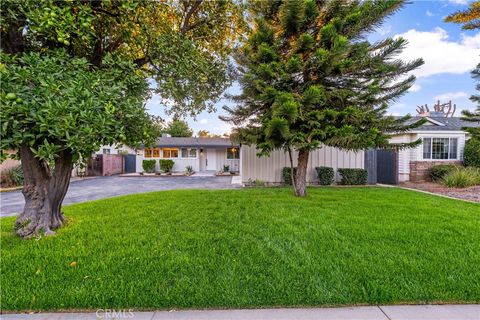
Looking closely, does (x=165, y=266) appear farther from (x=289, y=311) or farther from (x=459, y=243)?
(x=459, y=243)

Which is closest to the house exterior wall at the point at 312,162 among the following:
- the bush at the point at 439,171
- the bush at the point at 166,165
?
the bush at the point at 439,171

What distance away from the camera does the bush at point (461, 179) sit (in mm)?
10477

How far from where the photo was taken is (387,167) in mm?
12320

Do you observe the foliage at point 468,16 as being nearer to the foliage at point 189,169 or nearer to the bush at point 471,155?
the bush at point 471,155

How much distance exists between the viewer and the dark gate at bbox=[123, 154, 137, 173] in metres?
22.4

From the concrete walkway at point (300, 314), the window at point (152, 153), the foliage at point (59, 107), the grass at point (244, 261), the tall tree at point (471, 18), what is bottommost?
the concrete walkway at point (300, 314)

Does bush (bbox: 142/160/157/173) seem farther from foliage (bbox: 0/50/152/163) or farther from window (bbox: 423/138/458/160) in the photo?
window (bbox: 423/138/458/160)

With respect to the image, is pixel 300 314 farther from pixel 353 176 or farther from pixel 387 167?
pixel 387 167

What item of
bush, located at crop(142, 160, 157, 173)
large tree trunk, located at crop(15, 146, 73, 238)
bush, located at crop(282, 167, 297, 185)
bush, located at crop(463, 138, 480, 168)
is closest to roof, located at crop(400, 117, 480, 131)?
bush, located at crop(463, 138, 480, 168)

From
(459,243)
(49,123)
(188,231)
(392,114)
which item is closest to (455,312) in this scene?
(459,243)

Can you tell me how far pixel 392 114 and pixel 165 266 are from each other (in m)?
6.63

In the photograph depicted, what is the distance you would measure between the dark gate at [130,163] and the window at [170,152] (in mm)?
2896

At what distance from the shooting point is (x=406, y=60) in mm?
6234

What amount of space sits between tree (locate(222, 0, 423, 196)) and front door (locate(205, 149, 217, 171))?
16.7 m
